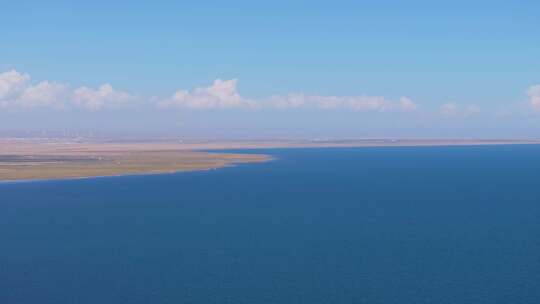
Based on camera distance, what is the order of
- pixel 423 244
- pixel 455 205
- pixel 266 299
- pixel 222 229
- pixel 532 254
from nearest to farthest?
pixel 266 299, pixel 532 254, pixel 423 244, pixel 222 229, pixel 455 205

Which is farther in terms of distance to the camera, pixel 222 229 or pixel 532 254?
pixel 222 229

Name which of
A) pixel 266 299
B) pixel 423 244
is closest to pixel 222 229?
pixel 423 244

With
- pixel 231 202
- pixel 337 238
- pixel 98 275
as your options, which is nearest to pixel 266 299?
pixel 98 275

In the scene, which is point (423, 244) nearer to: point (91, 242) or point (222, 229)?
point (222, 229)

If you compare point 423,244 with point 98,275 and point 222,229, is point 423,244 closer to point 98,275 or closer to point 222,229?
point 222,229

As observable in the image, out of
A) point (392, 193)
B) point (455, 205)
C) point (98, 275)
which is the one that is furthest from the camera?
point (392, 193)

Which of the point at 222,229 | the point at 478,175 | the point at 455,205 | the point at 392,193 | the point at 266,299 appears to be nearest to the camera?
the point at 266,299
